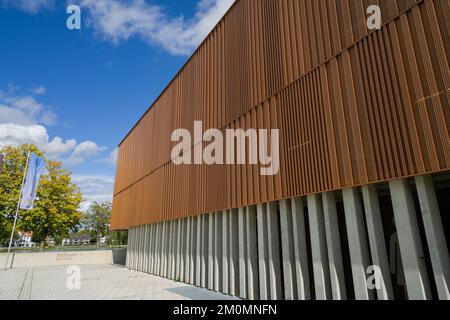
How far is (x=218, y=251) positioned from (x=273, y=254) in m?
3.41

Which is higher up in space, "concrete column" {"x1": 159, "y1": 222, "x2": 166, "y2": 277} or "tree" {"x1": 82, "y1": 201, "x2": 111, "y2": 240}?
"tree" {"x1": 82, "y1": 201, "x2": 111, "y2": 240}

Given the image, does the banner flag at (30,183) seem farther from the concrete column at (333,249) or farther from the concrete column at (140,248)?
the concrete column at (333,249)

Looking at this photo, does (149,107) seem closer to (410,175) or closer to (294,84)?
(294,84)

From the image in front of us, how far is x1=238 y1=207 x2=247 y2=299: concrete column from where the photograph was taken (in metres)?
9.48

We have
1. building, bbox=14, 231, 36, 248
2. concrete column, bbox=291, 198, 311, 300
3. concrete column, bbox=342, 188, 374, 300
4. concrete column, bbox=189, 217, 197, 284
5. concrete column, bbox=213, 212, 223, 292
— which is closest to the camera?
concrete column, bbox=342, 188, 374, 300

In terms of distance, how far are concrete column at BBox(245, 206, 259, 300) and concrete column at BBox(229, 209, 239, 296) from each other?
827 millimetres

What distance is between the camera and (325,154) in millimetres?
6781

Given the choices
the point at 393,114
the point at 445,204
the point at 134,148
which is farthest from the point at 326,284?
the point at 134,148

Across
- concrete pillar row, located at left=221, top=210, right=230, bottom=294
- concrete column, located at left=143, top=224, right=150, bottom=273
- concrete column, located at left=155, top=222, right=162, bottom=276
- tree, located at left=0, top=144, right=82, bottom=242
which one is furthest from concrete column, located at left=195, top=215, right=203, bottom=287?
tree, located at left=0, top=144, right=82, bottom=242

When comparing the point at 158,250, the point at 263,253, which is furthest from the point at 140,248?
the point at 263,253

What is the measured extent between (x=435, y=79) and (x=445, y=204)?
596 centimetres

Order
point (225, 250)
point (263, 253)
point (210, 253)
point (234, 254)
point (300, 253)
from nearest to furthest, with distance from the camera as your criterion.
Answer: point (300, 253) < point (263, 253) < point (234, 254) < point (225, 250) < point (210, 253)

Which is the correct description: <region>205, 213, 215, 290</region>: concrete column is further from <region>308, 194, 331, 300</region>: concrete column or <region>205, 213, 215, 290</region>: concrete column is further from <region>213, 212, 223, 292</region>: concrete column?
<region>308, 194, 331, 300</region>: concrete column

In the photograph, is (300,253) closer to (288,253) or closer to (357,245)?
(288,253)
